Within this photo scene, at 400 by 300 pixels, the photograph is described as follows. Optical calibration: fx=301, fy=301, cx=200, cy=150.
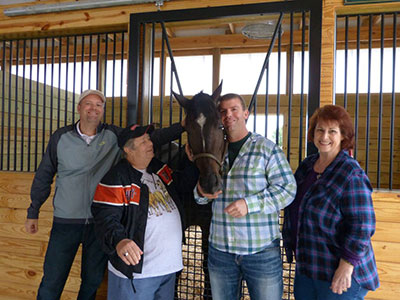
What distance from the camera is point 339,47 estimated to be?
4.60m

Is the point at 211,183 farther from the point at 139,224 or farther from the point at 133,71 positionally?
the point at 133,71

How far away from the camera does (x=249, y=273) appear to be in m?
1.21

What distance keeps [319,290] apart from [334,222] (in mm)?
251

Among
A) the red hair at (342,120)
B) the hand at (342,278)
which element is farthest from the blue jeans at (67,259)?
the red hair at (342,120)

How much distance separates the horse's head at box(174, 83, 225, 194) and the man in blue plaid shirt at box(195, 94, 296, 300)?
0.04 m

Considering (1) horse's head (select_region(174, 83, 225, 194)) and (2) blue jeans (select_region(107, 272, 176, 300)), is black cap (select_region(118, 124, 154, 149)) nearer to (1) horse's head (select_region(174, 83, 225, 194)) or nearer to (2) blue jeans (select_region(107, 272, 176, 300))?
(1) horse's head (select_region(174, 83, 225, 194))

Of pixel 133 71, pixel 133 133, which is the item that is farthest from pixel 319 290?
pixel 133 71

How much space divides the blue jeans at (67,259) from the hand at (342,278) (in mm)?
1200

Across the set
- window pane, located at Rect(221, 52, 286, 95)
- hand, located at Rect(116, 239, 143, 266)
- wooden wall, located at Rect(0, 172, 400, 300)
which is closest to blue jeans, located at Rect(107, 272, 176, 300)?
hand, located at Rect(116, 239, 143, 266)

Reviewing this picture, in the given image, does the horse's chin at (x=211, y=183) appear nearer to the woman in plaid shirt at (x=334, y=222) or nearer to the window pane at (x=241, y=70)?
the woman in plaid shirt at (x=334, y=222)

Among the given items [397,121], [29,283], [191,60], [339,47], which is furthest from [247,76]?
[29,283]

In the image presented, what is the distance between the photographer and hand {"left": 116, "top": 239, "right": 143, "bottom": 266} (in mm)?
1112

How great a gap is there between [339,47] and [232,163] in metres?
4.16

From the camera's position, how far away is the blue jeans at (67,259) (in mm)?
1637
